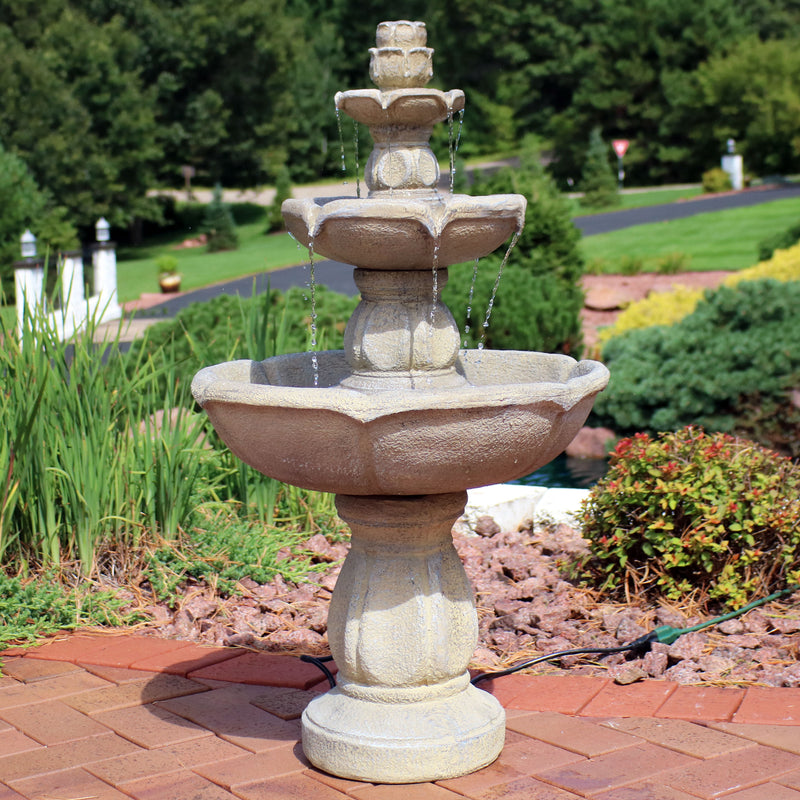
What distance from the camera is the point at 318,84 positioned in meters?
40.7

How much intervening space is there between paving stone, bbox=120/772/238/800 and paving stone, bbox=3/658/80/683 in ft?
3.08

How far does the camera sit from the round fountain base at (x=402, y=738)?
9.65ft

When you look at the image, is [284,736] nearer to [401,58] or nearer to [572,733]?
[572,733]

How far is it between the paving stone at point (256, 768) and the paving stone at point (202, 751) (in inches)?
1.3

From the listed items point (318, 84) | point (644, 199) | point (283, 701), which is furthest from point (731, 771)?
point (318, 84)

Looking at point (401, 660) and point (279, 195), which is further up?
point (279, 195)

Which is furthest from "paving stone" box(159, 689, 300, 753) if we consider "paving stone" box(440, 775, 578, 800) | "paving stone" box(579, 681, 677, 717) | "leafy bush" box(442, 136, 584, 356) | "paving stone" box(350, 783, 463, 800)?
"leafy bush" box(442, 136, 584, 356)

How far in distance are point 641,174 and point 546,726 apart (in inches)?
1521

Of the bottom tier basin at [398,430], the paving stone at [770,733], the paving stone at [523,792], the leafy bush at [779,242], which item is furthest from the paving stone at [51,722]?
the leafy bush at [779,242]

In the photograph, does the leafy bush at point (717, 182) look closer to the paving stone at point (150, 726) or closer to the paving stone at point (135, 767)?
the paving stone at point (150, 726)

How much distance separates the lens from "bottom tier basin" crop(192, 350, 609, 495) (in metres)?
2.61

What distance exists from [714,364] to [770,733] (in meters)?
4.50

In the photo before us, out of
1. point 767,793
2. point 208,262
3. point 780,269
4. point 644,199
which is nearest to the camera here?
point 767,793

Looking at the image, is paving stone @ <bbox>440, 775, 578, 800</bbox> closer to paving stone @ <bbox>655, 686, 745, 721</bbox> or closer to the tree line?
paving stone @ <bbox>655, 686, 745, 721</bbox>
